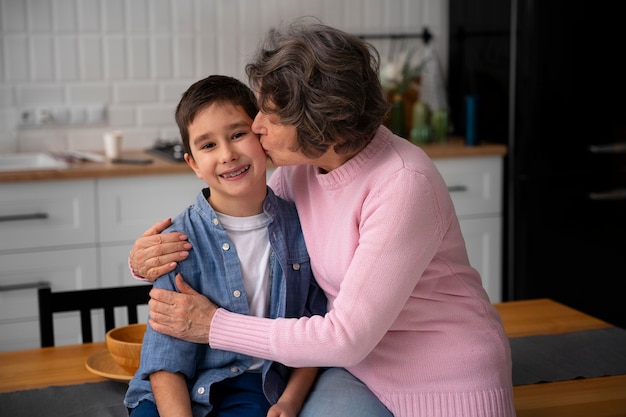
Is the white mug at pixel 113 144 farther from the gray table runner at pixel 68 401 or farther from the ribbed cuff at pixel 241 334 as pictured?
the ribbed cuff at pixel 241 334

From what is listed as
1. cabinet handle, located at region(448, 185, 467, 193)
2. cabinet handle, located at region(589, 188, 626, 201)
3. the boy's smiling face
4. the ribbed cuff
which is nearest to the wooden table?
the ribbed cuff

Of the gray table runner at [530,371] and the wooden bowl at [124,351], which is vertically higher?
the wooden bowl at [124,351]

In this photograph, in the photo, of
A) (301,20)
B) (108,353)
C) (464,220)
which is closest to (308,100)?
(301,20)

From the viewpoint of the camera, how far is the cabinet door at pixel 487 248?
384cm

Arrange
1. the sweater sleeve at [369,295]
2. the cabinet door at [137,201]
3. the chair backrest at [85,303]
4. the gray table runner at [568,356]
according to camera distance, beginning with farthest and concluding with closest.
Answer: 1. the cabinet door at [137,201]
2. the chair backrest at [85,303]
3. the gray table runner at [568,356]
4. the sweater sleeve at [369,295]

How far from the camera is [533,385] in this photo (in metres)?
1.84

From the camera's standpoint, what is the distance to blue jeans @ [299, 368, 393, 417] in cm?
167

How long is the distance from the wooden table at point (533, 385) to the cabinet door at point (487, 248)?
5.32ft

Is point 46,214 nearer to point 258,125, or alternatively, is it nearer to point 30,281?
point 30,281

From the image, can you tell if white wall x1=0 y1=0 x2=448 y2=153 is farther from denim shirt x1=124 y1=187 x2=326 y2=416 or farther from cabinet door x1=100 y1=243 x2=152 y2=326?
denim shirt x1=124 y1=187 x2=326 y2=416

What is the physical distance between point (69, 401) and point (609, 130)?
2.75 metres

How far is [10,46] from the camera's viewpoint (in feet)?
12.3

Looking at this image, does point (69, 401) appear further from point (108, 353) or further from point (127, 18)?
point (127, 18)

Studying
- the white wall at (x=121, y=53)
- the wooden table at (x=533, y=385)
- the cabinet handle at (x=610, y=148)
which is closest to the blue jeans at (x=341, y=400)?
the wooden table at (x=533, y=385)
